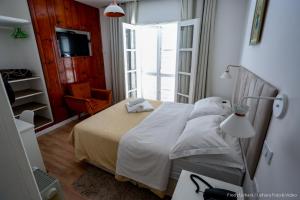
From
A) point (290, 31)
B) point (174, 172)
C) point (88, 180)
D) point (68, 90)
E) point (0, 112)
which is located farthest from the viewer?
point (68, 90)

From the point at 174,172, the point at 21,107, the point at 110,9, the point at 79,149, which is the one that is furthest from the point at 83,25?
the point at 174,172

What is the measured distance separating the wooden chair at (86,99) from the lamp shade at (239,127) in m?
2.79

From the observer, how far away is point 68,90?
334 centimetres

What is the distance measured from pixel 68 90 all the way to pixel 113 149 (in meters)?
2.29

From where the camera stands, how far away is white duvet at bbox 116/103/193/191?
145 cm

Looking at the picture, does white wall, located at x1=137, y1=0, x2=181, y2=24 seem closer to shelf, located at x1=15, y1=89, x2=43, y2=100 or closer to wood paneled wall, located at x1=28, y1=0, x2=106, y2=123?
wood paneled wall, located at x1=28, y1=0, x2=106, y2=123

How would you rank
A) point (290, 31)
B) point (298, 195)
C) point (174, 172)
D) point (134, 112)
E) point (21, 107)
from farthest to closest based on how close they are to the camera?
point (21, 107), point (134, 112), point (174, 172), point (290, 31), point (298, 195)

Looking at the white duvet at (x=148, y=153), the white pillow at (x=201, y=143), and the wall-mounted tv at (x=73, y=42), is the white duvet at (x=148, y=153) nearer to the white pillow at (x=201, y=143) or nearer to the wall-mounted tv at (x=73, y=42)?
the white pillow at (x=201, y=143)

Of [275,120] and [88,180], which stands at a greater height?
[275,120]

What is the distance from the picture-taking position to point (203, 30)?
9.41ft

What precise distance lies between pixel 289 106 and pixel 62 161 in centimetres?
263

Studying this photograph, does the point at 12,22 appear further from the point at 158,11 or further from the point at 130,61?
the point at 158,11

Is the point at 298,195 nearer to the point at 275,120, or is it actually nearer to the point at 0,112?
the point at 275,120

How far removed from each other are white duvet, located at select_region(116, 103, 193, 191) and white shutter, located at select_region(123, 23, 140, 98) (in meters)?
2.12
